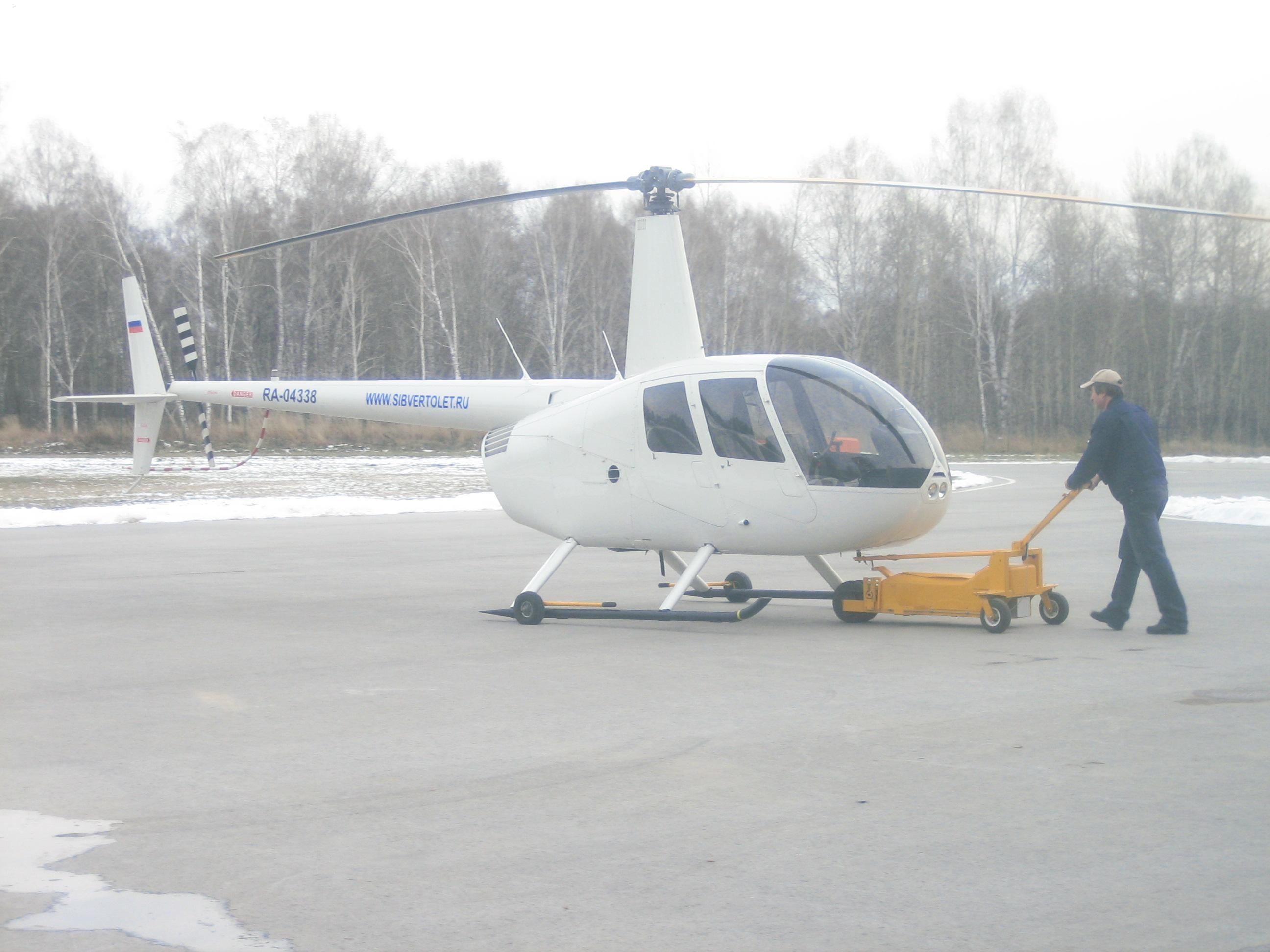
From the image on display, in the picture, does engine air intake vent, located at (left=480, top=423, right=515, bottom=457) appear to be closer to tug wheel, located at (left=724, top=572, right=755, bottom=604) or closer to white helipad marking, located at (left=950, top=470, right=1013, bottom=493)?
tug wheel, located at (left=724, top=572, right=755, bottom=604)

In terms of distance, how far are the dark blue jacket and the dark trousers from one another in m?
0.08

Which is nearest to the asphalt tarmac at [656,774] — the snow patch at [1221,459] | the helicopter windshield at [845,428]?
the helicopter windshield at [845,428]

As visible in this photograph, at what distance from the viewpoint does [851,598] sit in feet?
29.4

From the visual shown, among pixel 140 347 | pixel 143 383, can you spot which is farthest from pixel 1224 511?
pixel 140 347

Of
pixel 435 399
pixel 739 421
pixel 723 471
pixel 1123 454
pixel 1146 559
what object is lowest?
pixel 1146 559

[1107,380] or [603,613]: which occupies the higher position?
[1107,380]

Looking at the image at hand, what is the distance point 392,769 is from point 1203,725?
3.82 m

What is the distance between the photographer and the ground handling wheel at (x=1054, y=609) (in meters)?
8.69

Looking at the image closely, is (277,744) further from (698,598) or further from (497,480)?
(698,598)

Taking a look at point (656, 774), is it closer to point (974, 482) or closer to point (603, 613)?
point (603, 613)

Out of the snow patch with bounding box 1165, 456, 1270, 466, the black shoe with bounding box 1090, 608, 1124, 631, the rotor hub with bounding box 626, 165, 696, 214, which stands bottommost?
the black shoe with bounding box 1090, 608, 1124, 631

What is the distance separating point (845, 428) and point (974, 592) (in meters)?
1.48

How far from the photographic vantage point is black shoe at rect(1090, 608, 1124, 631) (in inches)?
331

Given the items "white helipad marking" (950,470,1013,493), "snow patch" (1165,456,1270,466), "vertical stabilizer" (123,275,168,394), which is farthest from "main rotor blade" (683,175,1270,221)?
"snow patch" (1165,456,1270,466)
